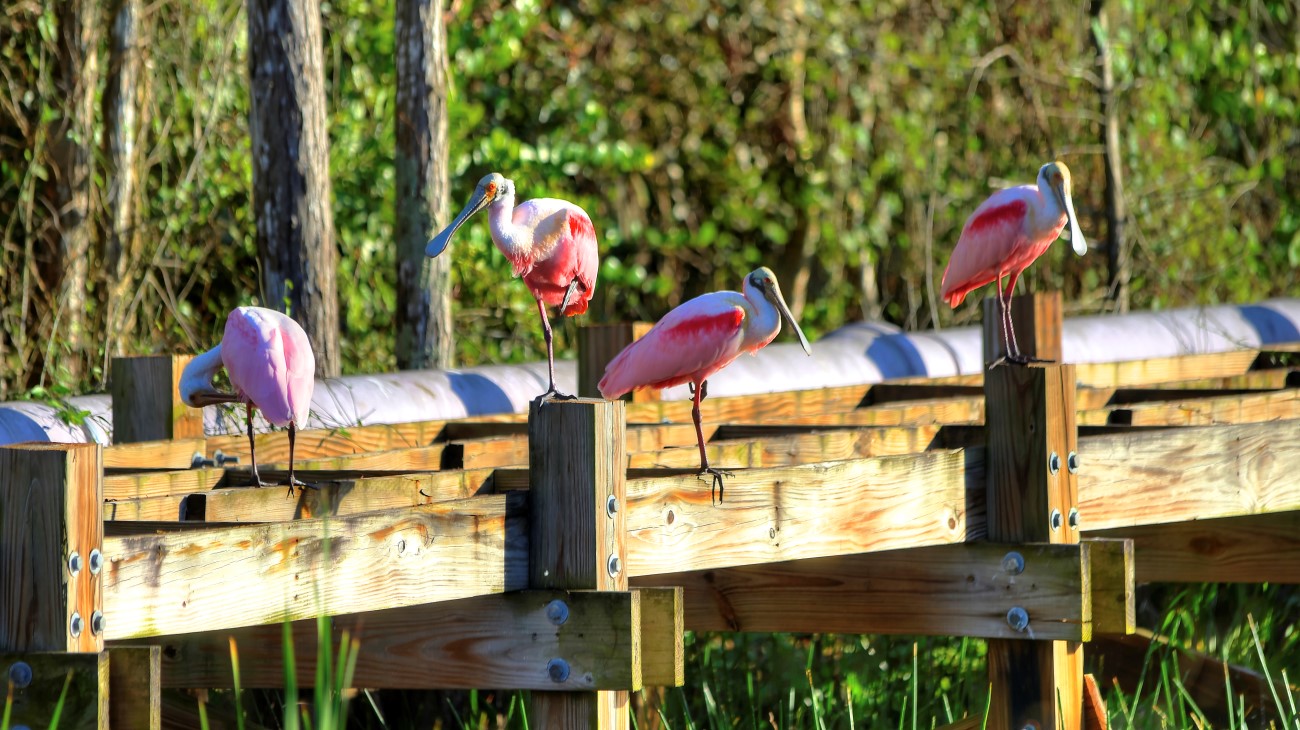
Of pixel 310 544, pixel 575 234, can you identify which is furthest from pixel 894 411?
pixel 310 544

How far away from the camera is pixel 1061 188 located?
5434 mm

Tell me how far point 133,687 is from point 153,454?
178cm

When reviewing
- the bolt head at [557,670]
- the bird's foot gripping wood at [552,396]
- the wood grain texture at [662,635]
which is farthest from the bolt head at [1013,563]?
the bolt head at [557,670]

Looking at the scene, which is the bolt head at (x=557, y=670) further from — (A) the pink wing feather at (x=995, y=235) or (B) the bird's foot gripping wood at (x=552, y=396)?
(A) the pink wing feather at (x=995, y=235)

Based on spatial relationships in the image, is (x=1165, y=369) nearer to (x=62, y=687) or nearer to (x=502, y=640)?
(x=502, y=640)

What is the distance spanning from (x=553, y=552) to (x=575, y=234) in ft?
3.62

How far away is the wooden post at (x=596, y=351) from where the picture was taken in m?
5.70

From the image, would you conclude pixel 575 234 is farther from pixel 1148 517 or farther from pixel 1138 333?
pixel 1138 333

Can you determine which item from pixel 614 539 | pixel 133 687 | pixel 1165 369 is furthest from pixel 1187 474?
pixel 133 687

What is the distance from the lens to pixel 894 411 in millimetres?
5152

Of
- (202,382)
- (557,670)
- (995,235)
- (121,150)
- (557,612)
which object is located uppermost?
(121,150)

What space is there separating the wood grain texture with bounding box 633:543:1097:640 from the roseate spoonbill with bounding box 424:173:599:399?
0.78 meters

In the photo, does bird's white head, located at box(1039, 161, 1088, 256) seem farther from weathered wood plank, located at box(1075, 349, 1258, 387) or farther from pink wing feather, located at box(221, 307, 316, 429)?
pink wing feather, located at box(221, 307, 316, 429)

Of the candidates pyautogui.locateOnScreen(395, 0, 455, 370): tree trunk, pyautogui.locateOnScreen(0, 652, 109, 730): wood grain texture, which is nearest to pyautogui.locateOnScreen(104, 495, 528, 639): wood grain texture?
pyautogui.locateOnScreen(0, 652, 109, 730): wood grain texture
